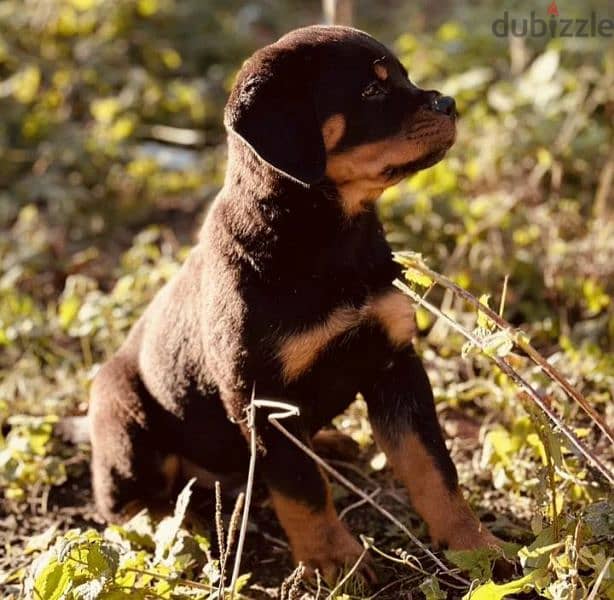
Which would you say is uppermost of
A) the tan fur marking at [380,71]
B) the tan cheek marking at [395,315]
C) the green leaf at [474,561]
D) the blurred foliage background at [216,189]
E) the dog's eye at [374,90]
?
the tan fur marking at [380,71]

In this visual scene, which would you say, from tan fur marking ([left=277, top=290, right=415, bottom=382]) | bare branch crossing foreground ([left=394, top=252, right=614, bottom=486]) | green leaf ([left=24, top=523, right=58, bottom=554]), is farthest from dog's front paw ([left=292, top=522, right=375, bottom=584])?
bare branch crossing foreground ([left=394, top=252, right=614, bottom=486])

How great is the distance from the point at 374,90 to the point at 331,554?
139cm

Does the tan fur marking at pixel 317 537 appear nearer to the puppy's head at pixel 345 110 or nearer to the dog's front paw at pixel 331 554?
the dog's front paw at pixel 331 554

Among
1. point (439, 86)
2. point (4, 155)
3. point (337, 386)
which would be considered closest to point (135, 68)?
point (4, 155)

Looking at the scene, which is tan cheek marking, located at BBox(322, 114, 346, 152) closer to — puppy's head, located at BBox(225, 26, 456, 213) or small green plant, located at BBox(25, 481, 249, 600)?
puppy's head, located at BBox(225, 26, 456, 213)

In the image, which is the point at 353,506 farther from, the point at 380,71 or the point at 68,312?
the point at 68,312

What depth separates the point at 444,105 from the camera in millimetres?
3230

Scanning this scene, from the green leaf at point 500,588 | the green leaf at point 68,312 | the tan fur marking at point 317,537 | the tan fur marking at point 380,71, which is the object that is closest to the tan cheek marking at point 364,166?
the tan fur marking at point 380,71

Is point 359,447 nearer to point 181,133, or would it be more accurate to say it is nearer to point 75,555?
point 75,555

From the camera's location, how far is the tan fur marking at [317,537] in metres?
3.22

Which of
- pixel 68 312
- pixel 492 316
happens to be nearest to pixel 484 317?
pixel 492 316

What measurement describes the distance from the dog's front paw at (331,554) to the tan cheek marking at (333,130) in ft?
3.72

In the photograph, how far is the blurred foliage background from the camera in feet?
13.8

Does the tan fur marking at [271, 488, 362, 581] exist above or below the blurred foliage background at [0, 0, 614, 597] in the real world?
above
